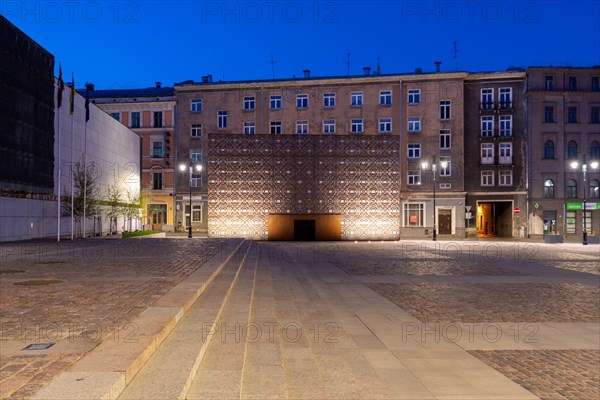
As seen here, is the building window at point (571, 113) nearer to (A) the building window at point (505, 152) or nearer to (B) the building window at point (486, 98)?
(A) the building window at point (505, 152)

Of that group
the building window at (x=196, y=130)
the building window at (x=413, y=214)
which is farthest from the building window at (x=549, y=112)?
the building window at (x=196, y=130)

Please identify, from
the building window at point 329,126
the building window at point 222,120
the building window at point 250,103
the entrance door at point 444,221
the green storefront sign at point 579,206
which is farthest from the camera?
the building window at point 222,120

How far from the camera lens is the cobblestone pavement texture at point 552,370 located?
5.73 metres

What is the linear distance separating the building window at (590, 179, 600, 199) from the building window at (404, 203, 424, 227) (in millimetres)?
18306

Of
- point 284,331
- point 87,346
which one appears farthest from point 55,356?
point 284,331

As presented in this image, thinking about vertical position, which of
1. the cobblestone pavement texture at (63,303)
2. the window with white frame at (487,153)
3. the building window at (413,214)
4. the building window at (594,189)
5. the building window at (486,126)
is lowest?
the cobblestone pavement texture at (63,303)

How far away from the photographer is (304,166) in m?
45.4

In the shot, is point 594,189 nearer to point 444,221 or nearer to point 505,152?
point 505,152

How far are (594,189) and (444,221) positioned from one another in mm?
16506

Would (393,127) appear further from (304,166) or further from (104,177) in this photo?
(104,177)

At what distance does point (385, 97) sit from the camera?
52.6 metres

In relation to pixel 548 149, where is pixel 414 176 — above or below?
below

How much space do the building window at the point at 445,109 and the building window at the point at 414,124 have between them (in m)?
2.50

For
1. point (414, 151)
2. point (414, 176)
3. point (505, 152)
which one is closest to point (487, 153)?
point (505, 152)
